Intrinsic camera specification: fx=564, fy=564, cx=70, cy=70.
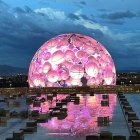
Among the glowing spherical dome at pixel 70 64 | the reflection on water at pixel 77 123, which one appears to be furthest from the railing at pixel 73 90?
the reflection on water at pixel 77 123

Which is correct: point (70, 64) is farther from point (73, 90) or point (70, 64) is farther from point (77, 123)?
point (77, 123)

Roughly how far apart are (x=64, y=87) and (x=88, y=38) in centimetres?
713

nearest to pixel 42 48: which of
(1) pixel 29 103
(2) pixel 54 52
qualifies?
(2) pixel 54 52

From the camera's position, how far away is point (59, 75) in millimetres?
48750

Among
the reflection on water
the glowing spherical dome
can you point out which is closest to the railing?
the glowing spherical dome

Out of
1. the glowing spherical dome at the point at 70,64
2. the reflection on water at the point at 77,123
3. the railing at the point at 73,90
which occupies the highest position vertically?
the glowing spherical dome at the point at 70,64

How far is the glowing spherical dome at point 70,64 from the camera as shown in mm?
48875

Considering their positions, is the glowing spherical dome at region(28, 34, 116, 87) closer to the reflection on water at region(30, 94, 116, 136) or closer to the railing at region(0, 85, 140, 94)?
the railing at region(0, 85, 140, 94)

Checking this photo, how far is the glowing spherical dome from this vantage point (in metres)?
48.9

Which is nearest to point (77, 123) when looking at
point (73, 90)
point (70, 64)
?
point (73, 90)

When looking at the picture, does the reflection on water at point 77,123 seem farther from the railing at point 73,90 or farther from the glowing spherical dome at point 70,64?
the glowing spherical dome at point 70,64

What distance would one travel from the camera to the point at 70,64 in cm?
4900

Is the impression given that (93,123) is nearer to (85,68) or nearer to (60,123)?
(60,123)

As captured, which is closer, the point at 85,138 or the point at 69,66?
the point at 85,138
